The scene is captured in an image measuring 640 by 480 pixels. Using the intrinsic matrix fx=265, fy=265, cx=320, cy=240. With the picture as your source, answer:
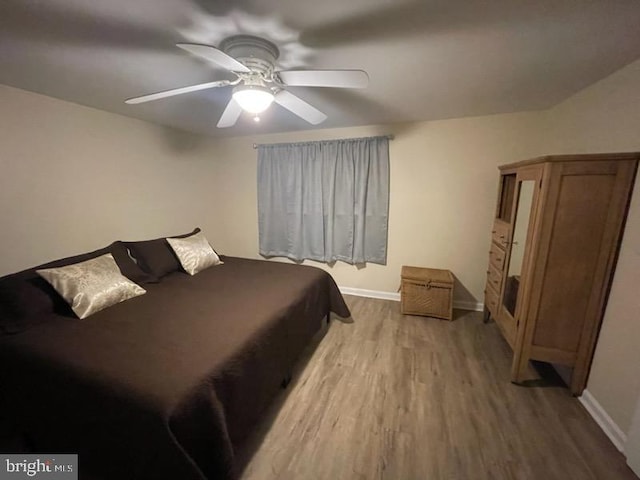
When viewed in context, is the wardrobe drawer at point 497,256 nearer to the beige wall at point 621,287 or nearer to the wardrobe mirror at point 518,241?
the wardrobe mirror at point 518,241

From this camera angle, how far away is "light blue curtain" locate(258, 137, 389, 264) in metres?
3.29

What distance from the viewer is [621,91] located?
168 cm

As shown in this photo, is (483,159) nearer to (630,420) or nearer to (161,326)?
(630,420)

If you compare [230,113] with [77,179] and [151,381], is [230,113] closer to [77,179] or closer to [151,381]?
[77,179]

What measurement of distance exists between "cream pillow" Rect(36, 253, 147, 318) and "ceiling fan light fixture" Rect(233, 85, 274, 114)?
63.8 inches

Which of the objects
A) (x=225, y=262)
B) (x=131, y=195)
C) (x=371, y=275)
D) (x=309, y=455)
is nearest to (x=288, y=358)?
(x=309, y=455)

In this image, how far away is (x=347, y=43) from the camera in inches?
55.7

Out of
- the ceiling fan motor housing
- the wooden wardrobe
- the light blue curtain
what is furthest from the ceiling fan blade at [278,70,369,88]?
the light blue curtain

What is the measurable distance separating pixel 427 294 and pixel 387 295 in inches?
25.9

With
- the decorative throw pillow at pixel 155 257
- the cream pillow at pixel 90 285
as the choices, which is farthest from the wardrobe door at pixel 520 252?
the decorative throw pillow at pixel 155 257

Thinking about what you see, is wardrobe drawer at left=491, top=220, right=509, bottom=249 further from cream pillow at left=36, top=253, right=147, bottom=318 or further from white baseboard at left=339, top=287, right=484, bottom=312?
cream pillow at left=36, top=253, right=147, bottom=318

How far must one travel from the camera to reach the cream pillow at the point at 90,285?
177 centimetres

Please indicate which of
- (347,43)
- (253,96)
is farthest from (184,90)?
(347,43)

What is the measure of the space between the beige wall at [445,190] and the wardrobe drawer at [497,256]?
16.7 inches
